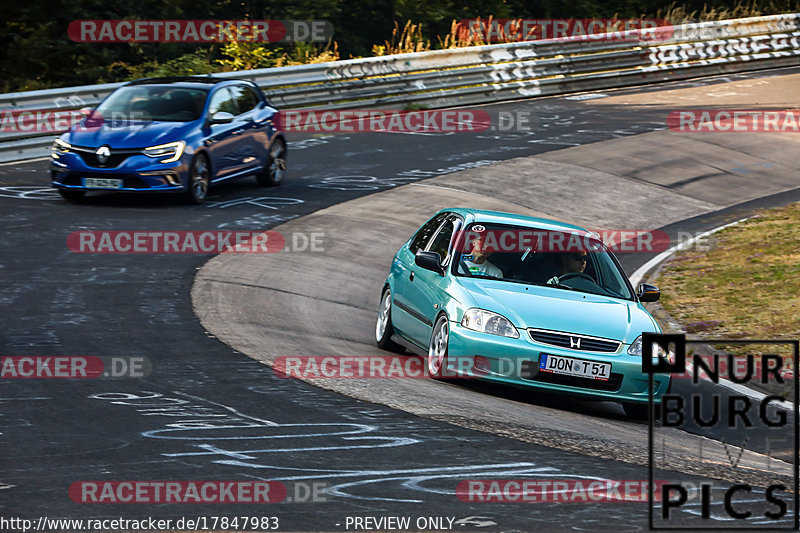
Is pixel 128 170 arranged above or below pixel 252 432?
above

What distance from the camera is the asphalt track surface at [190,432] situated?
6.20 metres

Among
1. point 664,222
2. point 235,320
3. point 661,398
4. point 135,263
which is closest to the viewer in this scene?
point 661,398

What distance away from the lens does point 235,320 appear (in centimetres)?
1150

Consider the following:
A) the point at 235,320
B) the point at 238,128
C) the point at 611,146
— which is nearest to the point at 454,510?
the point at 235,320

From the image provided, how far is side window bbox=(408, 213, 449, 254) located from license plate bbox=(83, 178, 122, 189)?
20.7 ft

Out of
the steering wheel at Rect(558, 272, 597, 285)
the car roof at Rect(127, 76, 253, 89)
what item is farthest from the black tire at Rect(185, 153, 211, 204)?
the steering wheel at Rect(558, 272, 597, 285)

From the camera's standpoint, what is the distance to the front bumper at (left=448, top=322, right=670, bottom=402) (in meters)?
9.38

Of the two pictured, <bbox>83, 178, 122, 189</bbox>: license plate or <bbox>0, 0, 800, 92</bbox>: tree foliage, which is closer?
<bbox>83, 178, 122, 189</bbox>: license plate

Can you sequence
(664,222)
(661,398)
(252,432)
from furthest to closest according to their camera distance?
(664,222)
(661,398)
(252,432)

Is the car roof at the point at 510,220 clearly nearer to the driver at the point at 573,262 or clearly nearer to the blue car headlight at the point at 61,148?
the driver at the point at 573,262

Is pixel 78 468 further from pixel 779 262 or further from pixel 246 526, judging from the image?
pixel 779 262

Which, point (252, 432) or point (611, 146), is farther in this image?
point (611, 146)

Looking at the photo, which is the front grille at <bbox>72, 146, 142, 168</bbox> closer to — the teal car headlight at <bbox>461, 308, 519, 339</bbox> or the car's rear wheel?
the car's rear wheel

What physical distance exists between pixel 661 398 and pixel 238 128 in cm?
1040
